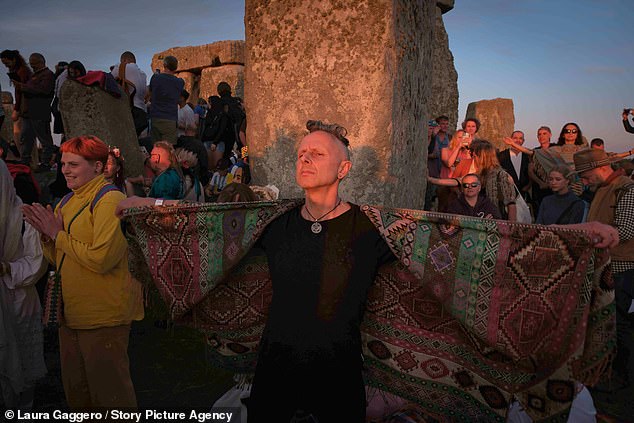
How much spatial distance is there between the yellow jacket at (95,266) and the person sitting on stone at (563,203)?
11.9 ft

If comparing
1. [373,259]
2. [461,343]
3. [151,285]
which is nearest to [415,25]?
[373,259]

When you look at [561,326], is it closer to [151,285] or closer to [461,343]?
[461,343]

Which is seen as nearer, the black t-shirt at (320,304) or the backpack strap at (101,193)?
the black t-shirt at (320,304)

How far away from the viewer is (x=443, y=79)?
1017cm

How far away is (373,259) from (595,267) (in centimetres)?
85

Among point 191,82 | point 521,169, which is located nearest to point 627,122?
point 521,169

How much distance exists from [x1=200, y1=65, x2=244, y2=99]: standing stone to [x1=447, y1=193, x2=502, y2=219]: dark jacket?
10936mm

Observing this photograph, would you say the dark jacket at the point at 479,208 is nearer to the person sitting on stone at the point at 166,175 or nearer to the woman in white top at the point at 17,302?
the person sitting on stone at the point at 166,175

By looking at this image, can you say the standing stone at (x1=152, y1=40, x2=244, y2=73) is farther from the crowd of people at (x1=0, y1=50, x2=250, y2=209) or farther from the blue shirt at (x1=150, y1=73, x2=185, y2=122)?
the blue shirt at (x1=150, y1=73, x2=185, y2=122)

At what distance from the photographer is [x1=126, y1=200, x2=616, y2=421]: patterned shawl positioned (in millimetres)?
1817

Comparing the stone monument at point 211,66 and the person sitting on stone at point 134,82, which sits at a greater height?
the stone monument at point 211,66

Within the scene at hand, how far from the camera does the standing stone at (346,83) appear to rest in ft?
9.41

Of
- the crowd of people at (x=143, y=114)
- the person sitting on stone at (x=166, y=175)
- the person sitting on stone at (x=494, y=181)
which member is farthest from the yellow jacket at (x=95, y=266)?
the person sitting on stone at (x=494, y=181)

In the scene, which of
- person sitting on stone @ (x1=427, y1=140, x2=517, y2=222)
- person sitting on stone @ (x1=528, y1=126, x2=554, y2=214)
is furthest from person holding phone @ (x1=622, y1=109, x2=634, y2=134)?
person sitting on stone @ (x1=427, y1=140, x2=517, y2=222)
